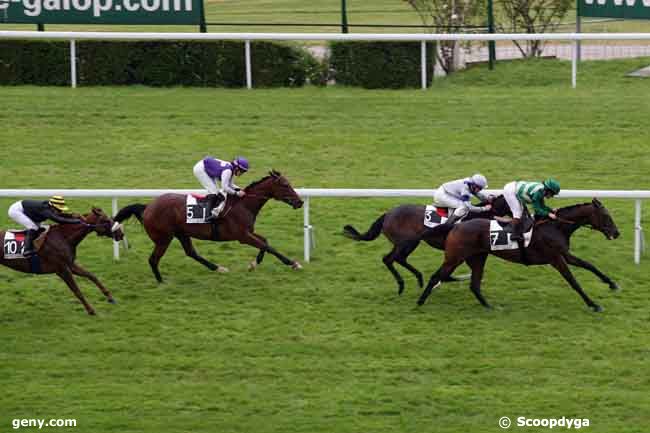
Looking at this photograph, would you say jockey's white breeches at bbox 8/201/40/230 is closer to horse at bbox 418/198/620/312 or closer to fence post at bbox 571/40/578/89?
horse at bbox 418/198/620/312

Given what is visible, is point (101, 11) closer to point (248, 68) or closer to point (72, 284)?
point (248, 68)

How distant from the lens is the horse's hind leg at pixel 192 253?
37.4 feet

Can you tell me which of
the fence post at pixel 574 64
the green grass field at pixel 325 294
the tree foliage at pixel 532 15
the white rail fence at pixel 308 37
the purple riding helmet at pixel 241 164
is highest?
the tree foliage at pixel 532 15

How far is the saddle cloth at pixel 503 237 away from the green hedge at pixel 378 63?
225 inches

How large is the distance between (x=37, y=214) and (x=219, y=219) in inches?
57.0

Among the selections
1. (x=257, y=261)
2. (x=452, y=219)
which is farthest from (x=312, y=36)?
(x=452, y=219)

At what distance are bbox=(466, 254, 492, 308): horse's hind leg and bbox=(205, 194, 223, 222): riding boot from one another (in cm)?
205

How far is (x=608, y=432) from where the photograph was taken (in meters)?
8.63

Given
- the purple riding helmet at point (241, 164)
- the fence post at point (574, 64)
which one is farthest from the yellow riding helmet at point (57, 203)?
the fence post at point (574, 64)

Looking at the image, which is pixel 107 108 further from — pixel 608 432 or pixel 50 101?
pixel 608 432

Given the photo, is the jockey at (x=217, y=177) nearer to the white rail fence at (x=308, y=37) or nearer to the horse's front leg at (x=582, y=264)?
the horse's front leg at (x=582, y=264)

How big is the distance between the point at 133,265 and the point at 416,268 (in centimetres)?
230

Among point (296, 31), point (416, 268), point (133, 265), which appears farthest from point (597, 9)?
point (133, 265)

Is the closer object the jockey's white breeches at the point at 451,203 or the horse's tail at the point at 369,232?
the jockey's white breeches at the point at 451,203
